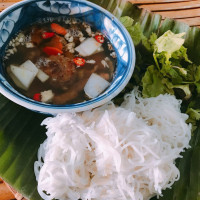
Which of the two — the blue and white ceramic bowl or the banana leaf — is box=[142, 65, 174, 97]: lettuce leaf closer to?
the blue and white ceramic bowl

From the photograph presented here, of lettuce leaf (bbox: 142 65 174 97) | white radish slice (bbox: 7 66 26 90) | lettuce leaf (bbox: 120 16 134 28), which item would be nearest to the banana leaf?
white radish slice (bbox: 7 66 26 90)

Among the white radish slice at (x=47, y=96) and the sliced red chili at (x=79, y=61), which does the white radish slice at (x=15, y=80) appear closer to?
the white radish slice at (x=47, y=96)

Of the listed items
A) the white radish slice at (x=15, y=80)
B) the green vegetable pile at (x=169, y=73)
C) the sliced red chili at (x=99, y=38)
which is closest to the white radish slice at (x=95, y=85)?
the green vegetable pile at (x=169, y=73)

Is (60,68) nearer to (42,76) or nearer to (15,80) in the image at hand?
(42,76)

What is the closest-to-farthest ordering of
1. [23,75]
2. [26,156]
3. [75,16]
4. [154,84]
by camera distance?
[26,156]
[23,75]
[154,84]
[75,16]

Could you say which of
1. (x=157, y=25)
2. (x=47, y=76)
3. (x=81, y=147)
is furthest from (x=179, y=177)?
(x=157, y=25)

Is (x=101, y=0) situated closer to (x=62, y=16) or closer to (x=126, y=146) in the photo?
(x=62, y=16)

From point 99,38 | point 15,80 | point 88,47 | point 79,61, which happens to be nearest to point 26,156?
point 15,80
